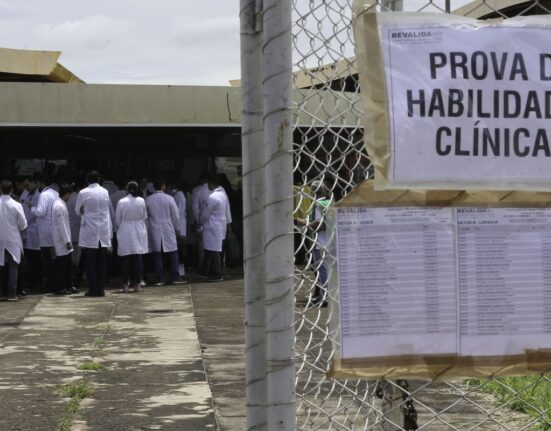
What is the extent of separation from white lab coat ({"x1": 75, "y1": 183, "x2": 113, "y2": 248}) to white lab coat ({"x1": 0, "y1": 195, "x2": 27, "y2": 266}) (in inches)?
35.3

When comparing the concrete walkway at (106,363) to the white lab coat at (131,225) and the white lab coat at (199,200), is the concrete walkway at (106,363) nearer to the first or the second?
the white lab coat at (131,225)

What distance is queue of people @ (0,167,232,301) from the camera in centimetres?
1559

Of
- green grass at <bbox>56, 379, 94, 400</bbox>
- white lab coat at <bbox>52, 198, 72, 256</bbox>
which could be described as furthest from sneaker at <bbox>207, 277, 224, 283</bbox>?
green grass at <bbox>56, 379, 94, 400</bbox>

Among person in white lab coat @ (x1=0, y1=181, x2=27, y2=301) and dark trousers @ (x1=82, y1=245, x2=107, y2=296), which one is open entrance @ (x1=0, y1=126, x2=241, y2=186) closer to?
dark trousers @ (x1=82, y1=245, x2=107, y2=296)

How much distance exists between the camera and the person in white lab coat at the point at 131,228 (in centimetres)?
1636

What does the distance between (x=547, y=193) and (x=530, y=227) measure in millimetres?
106

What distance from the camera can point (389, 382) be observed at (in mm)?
3117

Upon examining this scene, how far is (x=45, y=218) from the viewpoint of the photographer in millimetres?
16141

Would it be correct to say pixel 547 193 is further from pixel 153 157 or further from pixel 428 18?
pixel 153 157

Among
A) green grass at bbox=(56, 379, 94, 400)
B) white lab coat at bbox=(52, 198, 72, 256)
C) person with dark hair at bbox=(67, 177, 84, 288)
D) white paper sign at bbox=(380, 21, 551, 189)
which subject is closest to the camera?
white paper sign at bbox=(380, 21, 551, 189)

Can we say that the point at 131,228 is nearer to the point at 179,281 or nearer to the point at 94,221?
the point at 94,221

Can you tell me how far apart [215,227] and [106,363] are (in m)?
7.97

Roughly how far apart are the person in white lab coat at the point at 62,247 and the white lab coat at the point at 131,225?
2.71 ft

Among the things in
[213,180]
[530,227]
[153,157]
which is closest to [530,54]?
[530,227]
